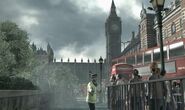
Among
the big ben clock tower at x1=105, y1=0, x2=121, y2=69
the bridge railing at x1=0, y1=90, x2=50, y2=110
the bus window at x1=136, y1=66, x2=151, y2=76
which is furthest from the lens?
the big ben clock tower at x1=105, y1=0, x2=121, y2=69

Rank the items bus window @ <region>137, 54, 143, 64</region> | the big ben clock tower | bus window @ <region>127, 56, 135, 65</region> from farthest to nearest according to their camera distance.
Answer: the big ben clock tower < bus window @ <region>127, 56, 135, 65</region> < bus window @ <region>137, 54, 143, 64</region>

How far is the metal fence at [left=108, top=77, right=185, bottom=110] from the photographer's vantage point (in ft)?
31.5

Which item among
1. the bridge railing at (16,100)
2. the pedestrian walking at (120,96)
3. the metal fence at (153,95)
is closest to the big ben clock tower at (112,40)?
the bridge railing at (16,100)

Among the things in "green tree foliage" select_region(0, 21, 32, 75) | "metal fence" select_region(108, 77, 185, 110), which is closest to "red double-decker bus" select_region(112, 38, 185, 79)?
"metal fence" select_region(108, 77, 185, 110)

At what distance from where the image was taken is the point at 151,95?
11.5 metres

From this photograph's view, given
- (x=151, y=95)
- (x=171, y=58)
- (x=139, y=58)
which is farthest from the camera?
(x=139, y=58)

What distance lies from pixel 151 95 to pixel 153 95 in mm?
229

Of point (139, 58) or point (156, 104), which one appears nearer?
point (156, 104)

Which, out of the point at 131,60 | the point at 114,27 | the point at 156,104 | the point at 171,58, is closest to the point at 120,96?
the point at 156,104

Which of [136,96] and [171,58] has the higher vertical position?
[171,58]

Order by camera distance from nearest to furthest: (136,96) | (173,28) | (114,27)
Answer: (136,96), (173,28), (114,27)

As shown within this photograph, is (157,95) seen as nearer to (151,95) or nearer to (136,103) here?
(151,95)

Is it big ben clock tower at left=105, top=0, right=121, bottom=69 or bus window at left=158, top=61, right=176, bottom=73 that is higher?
big ben clock tower at left=105, top=0, right=121, bottom=69

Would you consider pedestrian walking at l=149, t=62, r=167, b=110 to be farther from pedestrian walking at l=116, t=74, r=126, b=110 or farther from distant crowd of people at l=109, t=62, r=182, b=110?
pedestrian walking at l=116, t=74, r=126, b=110
